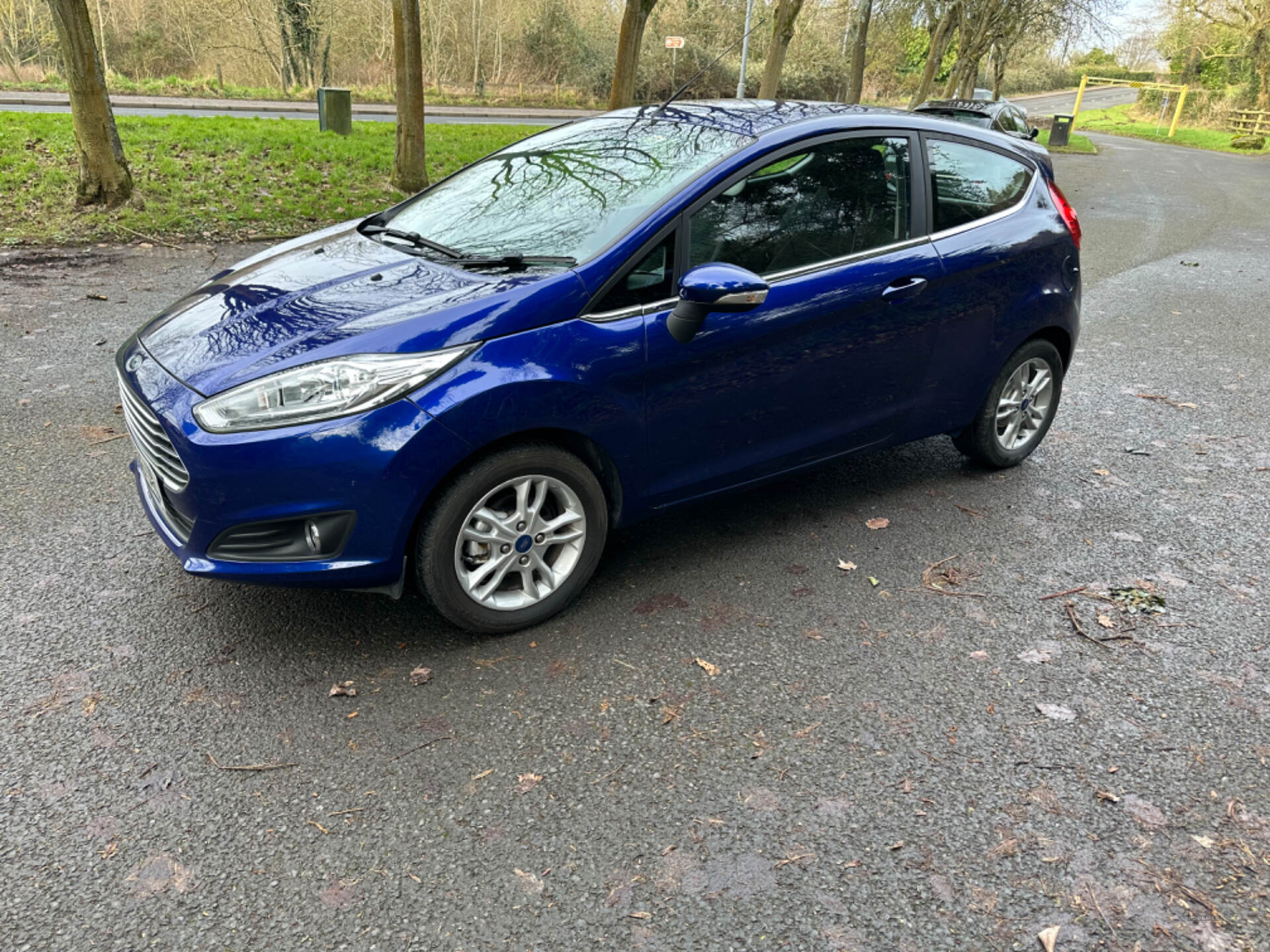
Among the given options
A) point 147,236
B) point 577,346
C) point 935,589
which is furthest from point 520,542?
point 147,236

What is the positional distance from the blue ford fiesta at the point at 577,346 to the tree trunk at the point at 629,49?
36.1ft

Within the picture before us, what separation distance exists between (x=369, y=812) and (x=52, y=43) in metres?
34.2

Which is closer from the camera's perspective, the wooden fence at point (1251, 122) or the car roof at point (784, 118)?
the car roof at point (784, 118)

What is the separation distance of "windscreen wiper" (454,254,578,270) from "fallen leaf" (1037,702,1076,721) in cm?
213

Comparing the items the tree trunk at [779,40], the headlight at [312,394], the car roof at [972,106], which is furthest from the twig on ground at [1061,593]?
the tree trunk at [779,40]

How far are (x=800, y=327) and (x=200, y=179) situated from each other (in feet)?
32.1

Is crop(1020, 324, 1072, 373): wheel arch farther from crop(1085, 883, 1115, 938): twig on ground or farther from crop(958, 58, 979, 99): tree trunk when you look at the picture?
crop(958, 58, 979, 99): tree trunk

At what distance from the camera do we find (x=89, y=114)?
927 cm

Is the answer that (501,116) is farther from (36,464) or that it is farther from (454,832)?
(454,832)

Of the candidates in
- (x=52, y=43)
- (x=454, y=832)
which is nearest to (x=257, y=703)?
(x=454, y=832)

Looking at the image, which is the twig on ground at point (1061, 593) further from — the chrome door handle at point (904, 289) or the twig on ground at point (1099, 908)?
the twig on ground at point (1099, 908)

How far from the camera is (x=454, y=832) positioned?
2.47 meters

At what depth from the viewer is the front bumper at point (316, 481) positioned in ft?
9.24

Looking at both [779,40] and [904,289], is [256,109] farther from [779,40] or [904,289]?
[904,289]
